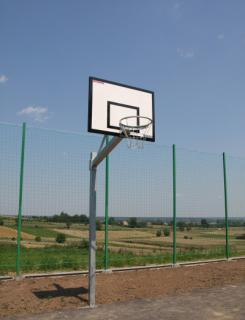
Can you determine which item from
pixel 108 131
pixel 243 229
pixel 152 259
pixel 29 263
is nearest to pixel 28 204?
pixel 29 263

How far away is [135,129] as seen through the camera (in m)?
7.25

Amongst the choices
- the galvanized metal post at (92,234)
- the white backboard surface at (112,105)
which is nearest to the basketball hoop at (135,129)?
Answer: the white backboard surface at (112,105)

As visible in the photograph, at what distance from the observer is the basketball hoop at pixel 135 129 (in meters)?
7.05

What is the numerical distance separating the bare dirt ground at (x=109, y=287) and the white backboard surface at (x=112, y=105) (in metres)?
2.88

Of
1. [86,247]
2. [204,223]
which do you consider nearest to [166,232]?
[204,223]

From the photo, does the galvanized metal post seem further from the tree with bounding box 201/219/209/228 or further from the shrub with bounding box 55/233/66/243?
the tree with bounding box 201/219/209/228

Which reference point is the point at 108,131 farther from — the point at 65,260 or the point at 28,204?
the point at 65,260

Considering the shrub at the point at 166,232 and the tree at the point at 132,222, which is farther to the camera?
the shrub at the point at 166,232

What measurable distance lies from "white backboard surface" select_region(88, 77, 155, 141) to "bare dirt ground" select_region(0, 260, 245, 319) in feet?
9.44

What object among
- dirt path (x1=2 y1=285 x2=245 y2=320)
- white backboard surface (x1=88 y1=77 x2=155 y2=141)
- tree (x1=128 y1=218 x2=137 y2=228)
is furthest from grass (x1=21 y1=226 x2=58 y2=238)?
white backboard surface (x1=88 y1=77 x2=155 y2=141)

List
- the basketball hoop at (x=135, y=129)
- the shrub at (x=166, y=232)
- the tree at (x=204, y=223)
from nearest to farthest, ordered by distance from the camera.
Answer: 1. the basketball hoop at (x=135, y=129)
2. the shrub at (x=166, y=232)
3. the tree at (x=204, y=223)

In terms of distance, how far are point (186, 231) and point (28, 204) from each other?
16.6ft

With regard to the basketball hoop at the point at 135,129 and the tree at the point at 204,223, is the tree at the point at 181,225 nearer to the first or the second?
the tree at the point at 204,223

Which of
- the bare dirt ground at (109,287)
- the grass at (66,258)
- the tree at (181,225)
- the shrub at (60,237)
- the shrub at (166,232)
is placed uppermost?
the tree at (181,225)
